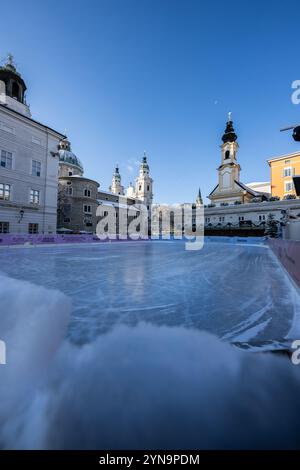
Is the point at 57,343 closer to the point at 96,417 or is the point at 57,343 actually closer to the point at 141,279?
the point at 96,417

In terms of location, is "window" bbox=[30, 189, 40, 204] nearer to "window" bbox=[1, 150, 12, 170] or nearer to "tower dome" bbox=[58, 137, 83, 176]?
"window" bbox=[1, 150, 12, 170]

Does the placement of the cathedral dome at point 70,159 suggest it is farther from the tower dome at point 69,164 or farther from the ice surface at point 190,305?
the ice surface at point 190,305

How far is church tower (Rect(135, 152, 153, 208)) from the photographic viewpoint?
239ft

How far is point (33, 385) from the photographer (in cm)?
174

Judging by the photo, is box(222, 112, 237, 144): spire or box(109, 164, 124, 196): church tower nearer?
box(222, 112, 237, 144): spire

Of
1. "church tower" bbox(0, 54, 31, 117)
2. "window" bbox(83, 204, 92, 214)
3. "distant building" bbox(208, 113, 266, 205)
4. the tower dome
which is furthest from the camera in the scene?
the tower dome

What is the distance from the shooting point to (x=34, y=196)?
2300 cm

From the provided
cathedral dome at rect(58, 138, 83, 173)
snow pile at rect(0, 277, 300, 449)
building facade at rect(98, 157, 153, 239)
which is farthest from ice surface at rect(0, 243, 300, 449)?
cathedral dome at rect(58, 138, 83, 173)

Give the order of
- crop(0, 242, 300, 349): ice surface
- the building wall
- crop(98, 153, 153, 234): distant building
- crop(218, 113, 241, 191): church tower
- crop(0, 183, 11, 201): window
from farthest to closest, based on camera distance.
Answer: crop(98, 153, 153, 234): distant building → crop(218, 113, 241, 191): church tower → the building wall → crop(0, 183, 11, 201): window → crop(0, 242, 300, 349): ice surface

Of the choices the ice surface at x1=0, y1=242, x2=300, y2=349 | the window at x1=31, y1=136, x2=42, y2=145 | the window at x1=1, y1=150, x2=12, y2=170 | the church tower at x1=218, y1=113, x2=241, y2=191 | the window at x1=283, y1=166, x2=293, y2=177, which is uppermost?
the church tower at x1=218, y1=113, x2=241, y2=191

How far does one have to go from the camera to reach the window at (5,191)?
20011mm

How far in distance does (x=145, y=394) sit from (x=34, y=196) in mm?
25787

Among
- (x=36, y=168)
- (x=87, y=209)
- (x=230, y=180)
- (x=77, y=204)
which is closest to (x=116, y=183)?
(x=87, y=209)

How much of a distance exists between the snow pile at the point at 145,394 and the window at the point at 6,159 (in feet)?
77.8
